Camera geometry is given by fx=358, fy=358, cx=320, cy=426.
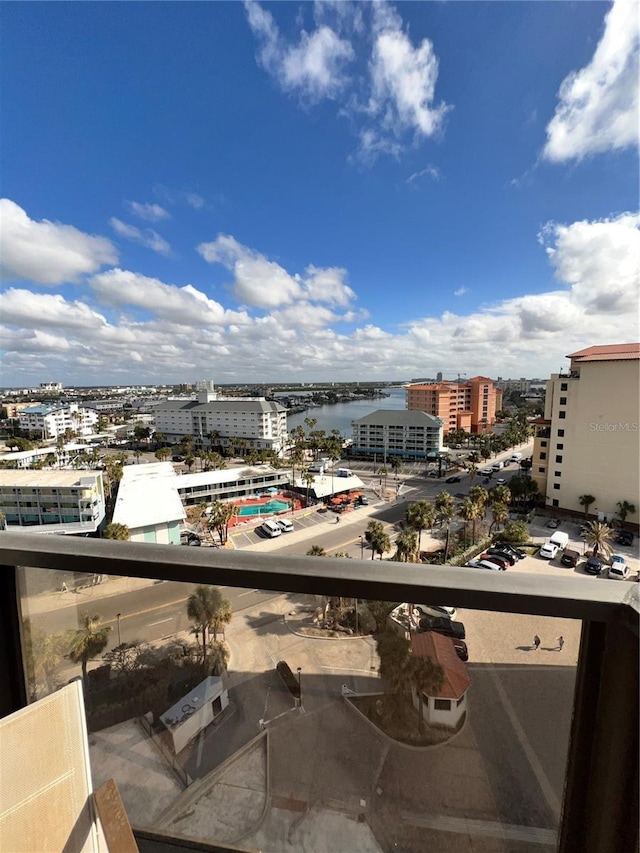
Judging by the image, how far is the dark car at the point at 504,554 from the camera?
26.7 ft

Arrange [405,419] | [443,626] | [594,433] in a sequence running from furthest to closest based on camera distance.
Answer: [405,419] < [594,433] < [443,626]

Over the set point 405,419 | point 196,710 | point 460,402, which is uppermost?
point 196,710

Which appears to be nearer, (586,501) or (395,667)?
(395,667)

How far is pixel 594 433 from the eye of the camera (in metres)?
11.2

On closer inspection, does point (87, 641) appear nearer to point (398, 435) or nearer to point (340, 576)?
point (340, 576)

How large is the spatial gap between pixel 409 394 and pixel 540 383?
168 ft

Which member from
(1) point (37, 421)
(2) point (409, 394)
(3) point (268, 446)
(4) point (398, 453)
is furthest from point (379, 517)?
(1) point (37, 421)

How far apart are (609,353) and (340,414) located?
130ft

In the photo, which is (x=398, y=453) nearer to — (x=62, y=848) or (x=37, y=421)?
(x=62, y=848)

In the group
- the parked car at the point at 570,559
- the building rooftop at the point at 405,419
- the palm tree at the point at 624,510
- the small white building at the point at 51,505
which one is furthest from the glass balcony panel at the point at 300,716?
the building rooftop at the point at 405,419

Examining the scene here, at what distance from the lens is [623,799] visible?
49cm

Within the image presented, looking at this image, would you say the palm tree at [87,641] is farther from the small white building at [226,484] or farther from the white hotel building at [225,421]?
the white hotel building at [225,421]

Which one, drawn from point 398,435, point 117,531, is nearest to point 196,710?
point 117,531

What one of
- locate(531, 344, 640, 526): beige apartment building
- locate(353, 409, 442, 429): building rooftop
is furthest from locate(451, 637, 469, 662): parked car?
locate(353, 409, 442, 429): building rooftop
